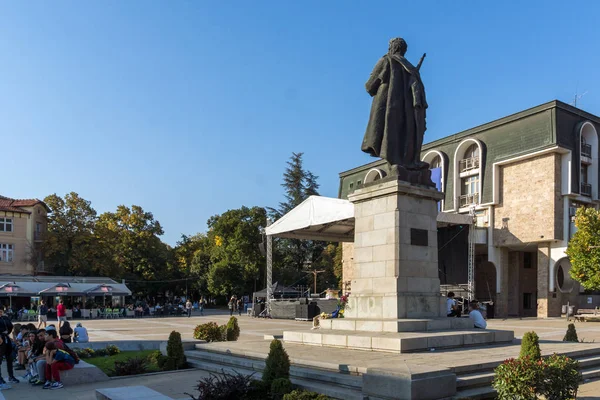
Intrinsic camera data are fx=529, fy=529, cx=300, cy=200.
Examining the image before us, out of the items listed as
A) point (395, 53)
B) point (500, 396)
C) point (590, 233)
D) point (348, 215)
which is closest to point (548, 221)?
point (590, 233)

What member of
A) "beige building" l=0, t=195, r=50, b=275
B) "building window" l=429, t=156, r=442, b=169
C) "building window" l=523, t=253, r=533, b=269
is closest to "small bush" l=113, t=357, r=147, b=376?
"building window" l=429, t=156, r=442, b=169

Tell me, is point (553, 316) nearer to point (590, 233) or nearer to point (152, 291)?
point (590, 233)

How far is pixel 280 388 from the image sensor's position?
7.43 metres

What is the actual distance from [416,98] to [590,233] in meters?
21.9

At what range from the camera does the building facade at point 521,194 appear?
105ft

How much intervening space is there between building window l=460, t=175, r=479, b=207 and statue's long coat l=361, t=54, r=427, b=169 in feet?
84.8

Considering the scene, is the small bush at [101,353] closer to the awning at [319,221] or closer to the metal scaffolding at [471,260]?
the awning at [319,221]

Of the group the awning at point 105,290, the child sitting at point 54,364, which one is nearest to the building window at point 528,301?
the awning at point 105,290

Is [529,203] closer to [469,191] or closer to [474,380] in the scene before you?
[469,191]

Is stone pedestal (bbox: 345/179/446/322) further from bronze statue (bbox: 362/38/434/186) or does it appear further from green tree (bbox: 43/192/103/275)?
green tree (bbox: 43/192/103/275)

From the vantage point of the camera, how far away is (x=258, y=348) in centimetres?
1132

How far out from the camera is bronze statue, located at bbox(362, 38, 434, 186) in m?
12.6

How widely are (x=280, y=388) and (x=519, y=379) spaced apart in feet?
10.3

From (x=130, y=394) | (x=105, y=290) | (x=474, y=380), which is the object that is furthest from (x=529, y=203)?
(x=130, y=394)
